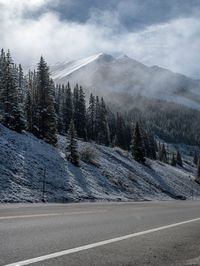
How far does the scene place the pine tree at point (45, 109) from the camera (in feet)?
178

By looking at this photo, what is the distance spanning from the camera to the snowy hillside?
31.6m

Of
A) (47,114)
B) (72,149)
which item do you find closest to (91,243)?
(72,149)

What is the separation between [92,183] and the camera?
4256 cm

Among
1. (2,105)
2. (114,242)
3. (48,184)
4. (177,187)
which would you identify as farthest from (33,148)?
(114,242)

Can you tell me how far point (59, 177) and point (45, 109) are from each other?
2197cm

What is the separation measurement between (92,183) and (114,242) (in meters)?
33.5

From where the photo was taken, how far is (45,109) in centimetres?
5875

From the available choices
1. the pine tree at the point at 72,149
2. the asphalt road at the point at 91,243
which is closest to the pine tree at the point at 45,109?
the pine tree at the point at 72,149

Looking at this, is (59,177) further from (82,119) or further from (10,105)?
(82,119)

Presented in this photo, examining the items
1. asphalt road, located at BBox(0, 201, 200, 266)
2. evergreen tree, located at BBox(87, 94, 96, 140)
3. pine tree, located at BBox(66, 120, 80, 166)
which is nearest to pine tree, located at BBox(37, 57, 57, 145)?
pine tree, located at BBox(66, 120, 80, 166)

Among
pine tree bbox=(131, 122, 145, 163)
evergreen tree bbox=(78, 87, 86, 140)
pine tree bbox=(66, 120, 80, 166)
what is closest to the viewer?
pine tree bbox=(66, 120, 80, 166)

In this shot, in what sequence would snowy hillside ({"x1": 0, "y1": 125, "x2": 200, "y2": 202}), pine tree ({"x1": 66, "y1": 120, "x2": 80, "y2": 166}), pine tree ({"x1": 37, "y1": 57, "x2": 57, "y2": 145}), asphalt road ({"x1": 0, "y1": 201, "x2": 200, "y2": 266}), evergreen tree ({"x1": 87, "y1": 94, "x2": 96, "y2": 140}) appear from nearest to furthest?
asphalt road ({"x1": 0, "y1": 201, "x2": 200, "y2": 266}), snowy hillside ({"x1": 0, "y1": 125, "x2": 200, "y2": 202}), pine tree ({"x1": 66, "y1": 120, "x2": 80, "y2": 166}), pine tree ({"x1": 37, "y1": 57, "x2": 57, "y2": 145}), evergreen tree ({"x1": 87, "y1": 94, "x2": 96, "y2": 140})

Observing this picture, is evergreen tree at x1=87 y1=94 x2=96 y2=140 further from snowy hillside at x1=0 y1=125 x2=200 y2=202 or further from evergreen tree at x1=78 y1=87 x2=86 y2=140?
snowy hillside at x1=0 y1=125 x2=200 y2=202

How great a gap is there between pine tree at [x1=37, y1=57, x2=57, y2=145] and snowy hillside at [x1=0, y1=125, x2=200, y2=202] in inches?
→ 102
